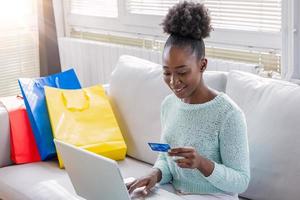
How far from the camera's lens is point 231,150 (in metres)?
1.78

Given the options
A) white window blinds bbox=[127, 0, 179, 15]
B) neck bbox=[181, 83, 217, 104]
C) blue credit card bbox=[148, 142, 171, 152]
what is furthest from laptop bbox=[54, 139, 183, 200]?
white window blinds bbox=[127, 0, 179, 15]

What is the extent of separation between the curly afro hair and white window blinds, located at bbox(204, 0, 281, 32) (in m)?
0.79

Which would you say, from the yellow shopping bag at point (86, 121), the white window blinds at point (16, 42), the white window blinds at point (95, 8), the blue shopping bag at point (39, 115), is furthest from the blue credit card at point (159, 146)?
the white window blinds at point (16, 42)

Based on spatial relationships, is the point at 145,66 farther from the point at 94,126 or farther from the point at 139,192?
the point at 139,192

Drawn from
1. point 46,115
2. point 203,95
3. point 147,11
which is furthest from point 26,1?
point 203,95

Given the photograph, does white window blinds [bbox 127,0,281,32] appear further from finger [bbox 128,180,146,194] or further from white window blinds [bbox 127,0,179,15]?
finger [bbox 128,180,146,194]

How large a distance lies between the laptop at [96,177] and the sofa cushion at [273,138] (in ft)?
1.21

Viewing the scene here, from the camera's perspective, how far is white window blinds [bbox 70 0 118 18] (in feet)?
11.9

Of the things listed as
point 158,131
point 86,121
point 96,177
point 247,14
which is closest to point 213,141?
point 96,177

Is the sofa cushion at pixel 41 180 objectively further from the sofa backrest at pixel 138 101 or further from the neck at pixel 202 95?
the neck at pixel 202 95

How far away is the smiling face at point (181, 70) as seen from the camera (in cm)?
183

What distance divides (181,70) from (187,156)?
31 centimetres

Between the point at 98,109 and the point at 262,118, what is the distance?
36.8 inches

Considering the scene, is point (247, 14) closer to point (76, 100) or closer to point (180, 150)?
point (76, 100)
